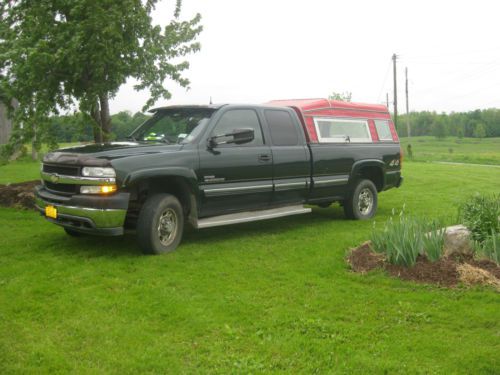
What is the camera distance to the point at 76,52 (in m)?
9.88

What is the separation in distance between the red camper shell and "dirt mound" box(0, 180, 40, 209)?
4.86 m

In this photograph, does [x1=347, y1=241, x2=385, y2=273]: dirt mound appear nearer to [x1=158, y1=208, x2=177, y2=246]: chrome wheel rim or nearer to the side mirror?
the side mirror

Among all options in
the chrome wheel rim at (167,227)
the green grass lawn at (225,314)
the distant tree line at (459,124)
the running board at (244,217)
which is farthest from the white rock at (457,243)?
the distant tree line at (459,124)

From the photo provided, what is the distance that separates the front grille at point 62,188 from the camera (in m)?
6.79

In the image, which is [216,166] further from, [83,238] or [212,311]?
[212,311]

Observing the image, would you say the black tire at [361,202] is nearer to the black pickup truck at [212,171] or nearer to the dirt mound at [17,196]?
the black pickup truck at [212,171]

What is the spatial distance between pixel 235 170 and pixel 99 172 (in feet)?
6.68

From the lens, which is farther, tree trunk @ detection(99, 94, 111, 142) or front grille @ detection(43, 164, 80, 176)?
tree trunk @ detection(99, 94, 111, 142)

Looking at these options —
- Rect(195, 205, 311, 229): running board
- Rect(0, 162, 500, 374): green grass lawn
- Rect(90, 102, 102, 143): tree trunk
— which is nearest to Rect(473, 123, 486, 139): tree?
Rect(90, 102, 102, 143): tree trunk

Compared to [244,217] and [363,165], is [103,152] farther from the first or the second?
[363,165]

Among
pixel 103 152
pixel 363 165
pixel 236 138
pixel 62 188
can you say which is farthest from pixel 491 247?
pixel 62 188

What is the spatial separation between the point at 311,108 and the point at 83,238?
4260 millimetres

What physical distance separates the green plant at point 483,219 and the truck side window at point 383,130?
3980 millimetres

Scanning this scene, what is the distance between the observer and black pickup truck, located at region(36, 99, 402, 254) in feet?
21.9
